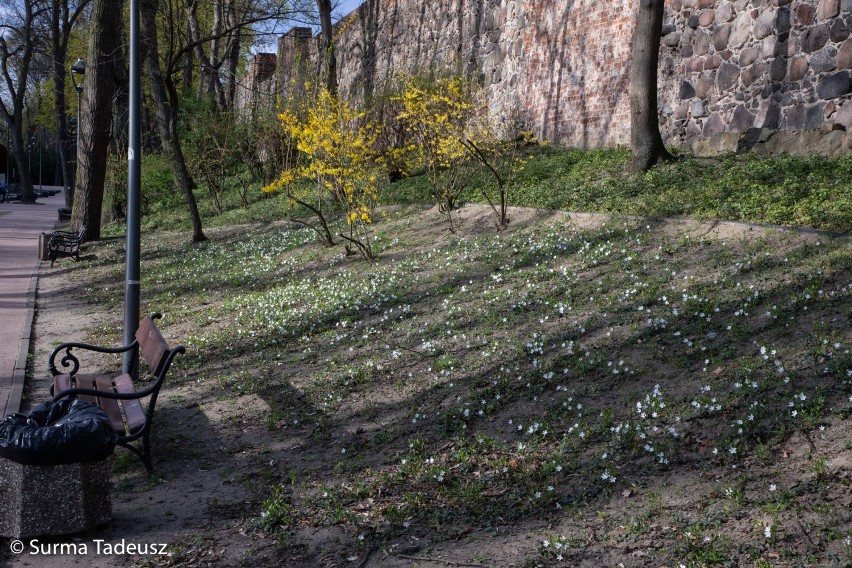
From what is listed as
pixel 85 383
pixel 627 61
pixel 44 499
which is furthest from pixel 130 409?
pixel 627 61

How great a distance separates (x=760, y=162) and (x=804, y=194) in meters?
1.68

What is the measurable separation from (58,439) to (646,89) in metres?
8.68

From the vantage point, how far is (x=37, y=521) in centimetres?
441

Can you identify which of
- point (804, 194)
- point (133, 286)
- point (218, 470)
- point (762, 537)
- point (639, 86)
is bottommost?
point (218, 470)

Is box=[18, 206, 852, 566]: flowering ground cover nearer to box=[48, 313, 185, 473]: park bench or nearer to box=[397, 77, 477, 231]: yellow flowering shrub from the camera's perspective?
box=[48, 313, 185, 473]: park bench

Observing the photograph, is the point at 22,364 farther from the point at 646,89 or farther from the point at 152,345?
the point at 646,89

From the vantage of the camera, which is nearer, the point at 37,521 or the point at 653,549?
the point at 653,549

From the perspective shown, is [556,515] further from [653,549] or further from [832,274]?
[832,274]

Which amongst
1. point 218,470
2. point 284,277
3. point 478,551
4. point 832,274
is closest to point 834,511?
point 478,551

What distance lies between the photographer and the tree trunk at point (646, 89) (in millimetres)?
10836

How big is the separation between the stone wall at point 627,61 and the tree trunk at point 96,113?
4.42m

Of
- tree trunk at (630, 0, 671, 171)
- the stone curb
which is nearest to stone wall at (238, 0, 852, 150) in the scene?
tree trunk at (630, 0, 671, 171)

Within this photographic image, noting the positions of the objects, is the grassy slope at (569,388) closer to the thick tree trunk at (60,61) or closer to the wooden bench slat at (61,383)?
the wooden bench slat at (61,383)

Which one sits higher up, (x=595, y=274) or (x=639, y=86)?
(x=639, y=86)
